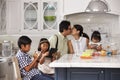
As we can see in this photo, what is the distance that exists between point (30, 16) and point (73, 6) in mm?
931

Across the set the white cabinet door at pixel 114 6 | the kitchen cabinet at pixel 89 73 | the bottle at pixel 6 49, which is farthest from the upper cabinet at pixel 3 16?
the kitchen cabinet at pixel 89 73

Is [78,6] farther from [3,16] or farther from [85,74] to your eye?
[85,74]

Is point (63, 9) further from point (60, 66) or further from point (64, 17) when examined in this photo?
point (60, 66)

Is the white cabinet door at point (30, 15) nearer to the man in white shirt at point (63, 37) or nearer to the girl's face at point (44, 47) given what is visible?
the man in white shirt at point (63, 37)

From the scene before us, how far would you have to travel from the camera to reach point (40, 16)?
225 inches

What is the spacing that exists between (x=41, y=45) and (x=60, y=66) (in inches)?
39.3

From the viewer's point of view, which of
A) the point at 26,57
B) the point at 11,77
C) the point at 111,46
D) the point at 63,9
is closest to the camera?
the point at 26,57

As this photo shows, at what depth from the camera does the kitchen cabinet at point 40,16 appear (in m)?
5.70

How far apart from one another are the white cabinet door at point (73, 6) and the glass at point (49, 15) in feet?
0.95

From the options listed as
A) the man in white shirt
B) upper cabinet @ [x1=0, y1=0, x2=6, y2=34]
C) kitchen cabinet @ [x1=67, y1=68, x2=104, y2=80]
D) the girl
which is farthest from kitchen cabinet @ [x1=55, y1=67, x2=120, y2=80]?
upper cabinet @ [x1=0, y1=0, x2=6, y2=34]

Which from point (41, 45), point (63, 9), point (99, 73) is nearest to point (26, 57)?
point (41, 45)

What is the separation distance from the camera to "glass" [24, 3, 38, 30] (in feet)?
18.9

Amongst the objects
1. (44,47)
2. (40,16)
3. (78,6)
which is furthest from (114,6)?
(44,47)

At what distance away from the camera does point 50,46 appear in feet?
12.5
